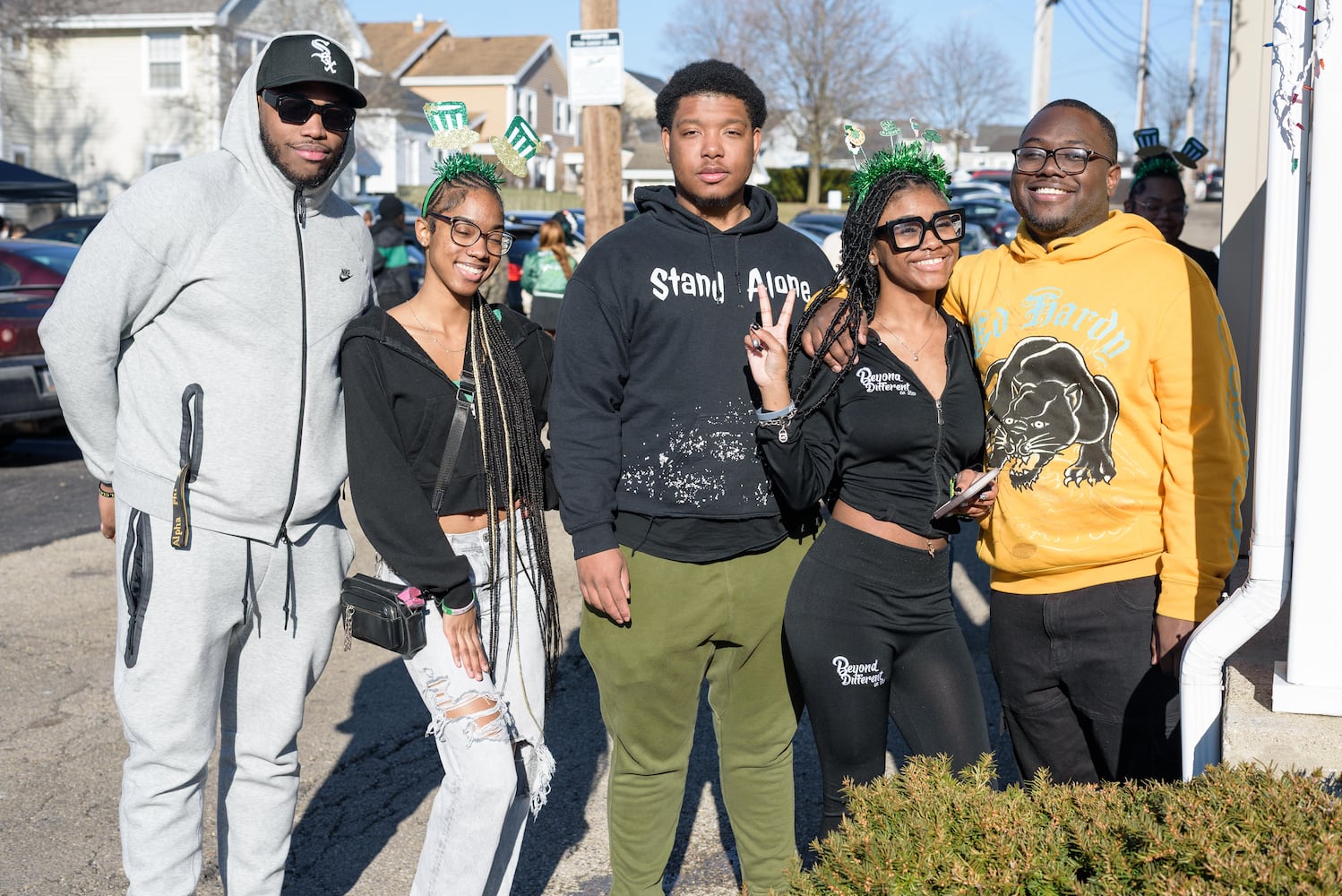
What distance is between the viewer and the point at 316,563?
3.03m

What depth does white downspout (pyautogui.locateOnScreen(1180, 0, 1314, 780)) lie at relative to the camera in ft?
7.47

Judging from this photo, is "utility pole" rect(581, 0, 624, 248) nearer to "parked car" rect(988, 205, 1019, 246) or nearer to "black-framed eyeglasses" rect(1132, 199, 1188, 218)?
"black-framed eyeglasses" rect(1132, 199, 1188, 218)

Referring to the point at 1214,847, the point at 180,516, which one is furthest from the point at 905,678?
the point at 180,516

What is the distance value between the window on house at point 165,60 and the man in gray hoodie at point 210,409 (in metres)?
32.7

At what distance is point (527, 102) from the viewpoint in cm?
5091

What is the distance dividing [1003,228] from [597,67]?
48.6 feet

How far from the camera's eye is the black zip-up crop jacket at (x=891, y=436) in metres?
2.98

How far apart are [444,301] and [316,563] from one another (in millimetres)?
725

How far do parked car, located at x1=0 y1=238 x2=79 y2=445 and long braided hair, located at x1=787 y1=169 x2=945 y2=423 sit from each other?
741 cm

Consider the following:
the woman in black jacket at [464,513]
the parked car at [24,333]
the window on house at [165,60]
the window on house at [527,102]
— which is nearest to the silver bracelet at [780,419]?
the woman in black jacket at [464,513]

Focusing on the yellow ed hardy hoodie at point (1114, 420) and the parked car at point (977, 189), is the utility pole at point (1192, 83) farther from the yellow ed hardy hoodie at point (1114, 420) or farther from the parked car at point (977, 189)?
the yellow ed hardy hoodie at point (1114, 420)

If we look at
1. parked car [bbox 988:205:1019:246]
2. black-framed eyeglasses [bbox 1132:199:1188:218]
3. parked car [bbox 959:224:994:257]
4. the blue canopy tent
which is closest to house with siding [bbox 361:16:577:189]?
Answer: parked car [bbox 988:205:1019:246]

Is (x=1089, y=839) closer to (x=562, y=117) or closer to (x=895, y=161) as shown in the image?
(x=895, y=161)

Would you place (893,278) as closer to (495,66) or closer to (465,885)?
(465,885)
